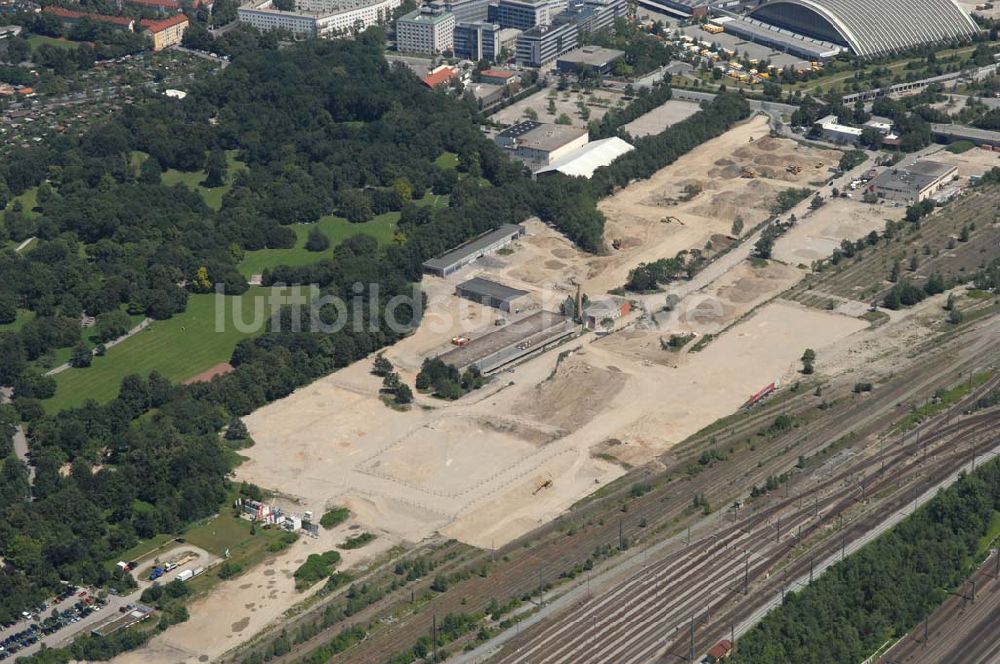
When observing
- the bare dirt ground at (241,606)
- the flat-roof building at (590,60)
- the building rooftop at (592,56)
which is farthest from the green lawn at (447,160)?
the bare dirt ground at (241,606)

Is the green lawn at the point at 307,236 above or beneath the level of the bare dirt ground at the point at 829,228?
beneath

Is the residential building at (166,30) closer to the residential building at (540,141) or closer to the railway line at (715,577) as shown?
the residential building at (540,141)

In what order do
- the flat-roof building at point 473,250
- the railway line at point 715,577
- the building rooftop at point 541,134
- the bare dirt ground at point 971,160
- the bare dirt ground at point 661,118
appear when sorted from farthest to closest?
the bare dirt ground at point 661,118
the building rooftop at point 541,134
the bare dirt ground at point 971,160
the flat-roof building at point 473,250
the railway line at point 715,577

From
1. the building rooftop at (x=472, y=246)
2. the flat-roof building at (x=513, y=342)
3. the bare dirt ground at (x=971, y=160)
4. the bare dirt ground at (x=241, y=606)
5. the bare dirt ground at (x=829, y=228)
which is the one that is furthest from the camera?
the bare dirt ground at (x=971, y=160)

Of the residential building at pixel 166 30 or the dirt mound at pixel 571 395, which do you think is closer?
the dirt mound at pixel 571 395

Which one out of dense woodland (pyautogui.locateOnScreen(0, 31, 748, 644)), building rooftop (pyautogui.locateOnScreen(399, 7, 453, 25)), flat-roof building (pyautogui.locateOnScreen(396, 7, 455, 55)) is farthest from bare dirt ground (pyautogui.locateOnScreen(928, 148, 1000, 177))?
building rooftop (pyautogui.locateOnScreen(399, 7, 453, 25))

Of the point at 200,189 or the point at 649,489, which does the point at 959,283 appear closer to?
the point at 649,489

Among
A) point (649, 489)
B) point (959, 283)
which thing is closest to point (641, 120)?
point (959, 283)
